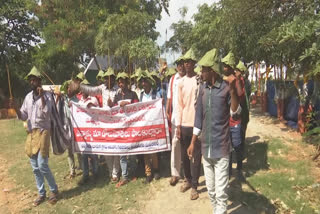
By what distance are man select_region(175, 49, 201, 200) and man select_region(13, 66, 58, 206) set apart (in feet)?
7.40

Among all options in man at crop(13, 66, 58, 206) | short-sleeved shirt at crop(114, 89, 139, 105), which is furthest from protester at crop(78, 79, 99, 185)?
man at crop(13, 66, 58, 206)

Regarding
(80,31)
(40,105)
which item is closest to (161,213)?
(40,105)

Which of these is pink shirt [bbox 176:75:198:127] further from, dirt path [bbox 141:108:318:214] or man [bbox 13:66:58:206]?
man [bbox 13:66:58:206]

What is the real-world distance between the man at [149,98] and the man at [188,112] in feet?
3.03

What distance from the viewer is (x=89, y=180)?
18.2 ft

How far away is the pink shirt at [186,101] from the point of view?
4281mm

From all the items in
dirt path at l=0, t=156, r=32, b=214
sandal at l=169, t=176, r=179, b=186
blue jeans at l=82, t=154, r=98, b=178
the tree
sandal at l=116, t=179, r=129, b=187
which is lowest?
dirt path at l=0, t=156, r=32, b=214

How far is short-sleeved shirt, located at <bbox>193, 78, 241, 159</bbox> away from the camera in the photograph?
329 cm

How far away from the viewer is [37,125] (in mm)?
4609

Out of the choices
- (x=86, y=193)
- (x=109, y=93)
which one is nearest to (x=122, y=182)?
(x=86, y=193)

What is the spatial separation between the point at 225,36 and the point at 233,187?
23.1 ft

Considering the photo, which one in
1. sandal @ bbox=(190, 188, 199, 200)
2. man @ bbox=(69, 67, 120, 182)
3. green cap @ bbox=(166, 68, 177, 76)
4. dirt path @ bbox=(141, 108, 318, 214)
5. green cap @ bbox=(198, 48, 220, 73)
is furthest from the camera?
green cap @ bbox=(166, 68, 177, 76)

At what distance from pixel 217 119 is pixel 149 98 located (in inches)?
85.5

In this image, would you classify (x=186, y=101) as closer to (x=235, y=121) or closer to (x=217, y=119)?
(x=235, y=121)
